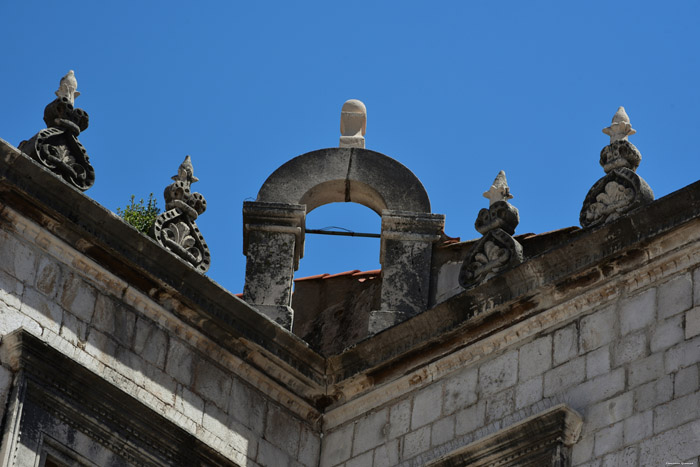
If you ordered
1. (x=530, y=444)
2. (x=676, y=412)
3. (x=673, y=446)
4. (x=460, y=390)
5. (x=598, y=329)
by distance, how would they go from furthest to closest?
(x=460, y=390) → (x=598, y=329) → (x=530, y=444) → (x=676, y=412) → (x=673, y=446)

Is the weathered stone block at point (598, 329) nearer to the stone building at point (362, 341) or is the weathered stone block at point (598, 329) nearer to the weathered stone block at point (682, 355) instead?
the stone building at point (362, 341)

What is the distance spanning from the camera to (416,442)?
1152 centimetres

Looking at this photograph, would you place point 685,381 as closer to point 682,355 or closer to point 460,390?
point 682,355

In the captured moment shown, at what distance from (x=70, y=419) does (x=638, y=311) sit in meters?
3.45

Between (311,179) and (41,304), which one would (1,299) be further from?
(311,179)

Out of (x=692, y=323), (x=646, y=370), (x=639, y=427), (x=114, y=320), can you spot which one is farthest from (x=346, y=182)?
(x=639, y=427)

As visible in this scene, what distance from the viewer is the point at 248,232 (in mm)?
12914

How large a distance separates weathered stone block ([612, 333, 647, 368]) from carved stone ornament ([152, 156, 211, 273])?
2.85 metres

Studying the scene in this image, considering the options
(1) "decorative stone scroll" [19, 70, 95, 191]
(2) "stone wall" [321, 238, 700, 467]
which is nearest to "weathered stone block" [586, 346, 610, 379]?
(2) "stone wall" [321, 238, 700, 467]

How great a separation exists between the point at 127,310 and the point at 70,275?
478mm

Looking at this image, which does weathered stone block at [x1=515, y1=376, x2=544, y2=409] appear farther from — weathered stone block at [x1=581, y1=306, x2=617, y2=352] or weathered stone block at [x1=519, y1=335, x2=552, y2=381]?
weathered stone block at [x1=581, y1=306, x2=617, y2=352]

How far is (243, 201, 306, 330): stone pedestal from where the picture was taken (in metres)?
12.6

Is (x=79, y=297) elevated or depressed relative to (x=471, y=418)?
elevated

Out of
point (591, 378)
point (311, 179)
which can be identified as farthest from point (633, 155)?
point (311, 179)
